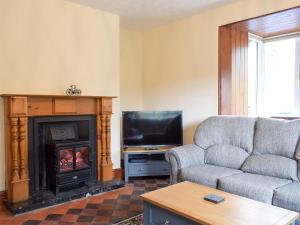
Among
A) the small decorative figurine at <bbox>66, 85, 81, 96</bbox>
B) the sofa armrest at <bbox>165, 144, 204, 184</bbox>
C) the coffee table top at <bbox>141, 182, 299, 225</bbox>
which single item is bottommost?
the coffee table top at <bbox>141, 182, 299, 225</bbox>

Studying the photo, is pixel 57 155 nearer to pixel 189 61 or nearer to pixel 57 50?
pixel 57 50

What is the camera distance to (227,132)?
305 centimetres

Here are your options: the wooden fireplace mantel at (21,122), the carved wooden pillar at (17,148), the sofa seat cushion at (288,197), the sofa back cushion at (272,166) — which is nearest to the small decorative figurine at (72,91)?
the wooden fireplace mantel at (21,122)

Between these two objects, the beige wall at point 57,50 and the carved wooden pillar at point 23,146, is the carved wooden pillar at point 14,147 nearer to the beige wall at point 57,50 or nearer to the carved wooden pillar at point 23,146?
the carved wooden pillar at point 23,146

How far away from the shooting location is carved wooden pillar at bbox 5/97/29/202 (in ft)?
8.96

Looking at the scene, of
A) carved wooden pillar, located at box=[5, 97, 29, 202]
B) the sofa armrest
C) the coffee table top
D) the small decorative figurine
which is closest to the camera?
the coffee table top

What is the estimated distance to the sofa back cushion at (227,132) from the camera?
9.48 ft

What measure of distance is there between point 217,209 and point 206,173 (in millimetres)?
933

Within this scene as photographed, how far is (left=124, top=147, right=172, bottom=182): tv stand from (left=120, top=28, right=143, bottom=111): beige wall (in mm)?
1032

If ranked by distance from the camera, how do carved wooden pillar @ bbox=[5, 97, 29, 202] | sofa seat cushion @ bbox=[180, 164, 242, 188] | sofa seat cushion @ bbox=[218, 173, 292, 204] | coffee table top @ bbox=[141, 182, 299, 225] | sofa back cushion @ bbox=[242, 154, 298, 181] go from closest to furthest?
coffee table top @ bbox=[141, 182, 299, 225] → sofa seat cushion @ bbox=[218, 173, 292, 204] → sofa back cushion @ bbox=[242, 154, 298, 181] → sofa seat cushion @ bbox=[180, 164, 242, 188] → carved wooden pillar @ bbox=[5, 97, 29, 202]

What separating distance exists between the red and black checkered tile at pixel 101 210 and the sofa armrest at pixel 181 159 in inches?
20.0

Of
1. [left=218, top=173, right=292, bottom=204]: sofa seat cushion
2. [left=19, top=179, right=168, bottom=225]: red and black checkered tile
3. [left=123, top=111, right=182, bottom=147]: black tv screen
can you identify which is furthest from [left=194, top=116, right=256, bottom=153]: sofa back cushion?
[left=19, top=179, right=168, bottom=225]: red and black checkered tile

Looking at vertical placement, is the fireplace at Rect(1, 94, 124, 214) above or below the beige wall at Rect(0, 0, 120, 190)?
below

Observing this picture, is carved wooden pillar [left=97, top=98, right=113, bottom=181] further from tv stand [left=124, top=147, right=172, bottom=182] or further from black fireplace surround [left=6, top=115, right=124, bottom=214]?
tv stand [left=124, top=147, right=172, bottom=182]
